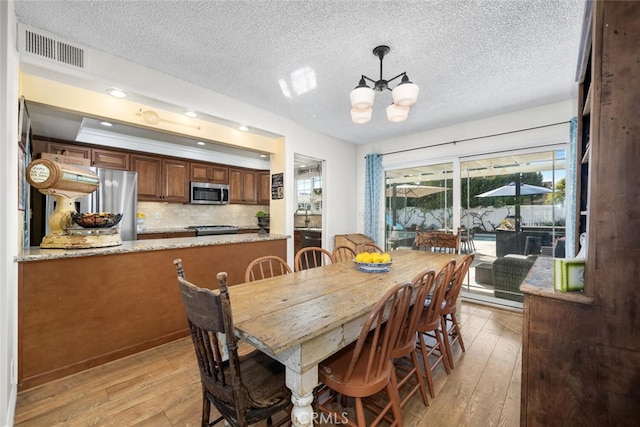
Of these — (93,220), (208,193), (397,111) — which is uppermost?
(397,111)

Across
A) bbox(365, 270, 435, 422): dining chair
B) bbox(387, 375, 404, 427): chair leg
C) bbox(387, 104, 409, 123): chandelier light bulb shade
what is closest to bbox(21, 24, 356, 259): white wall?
bbox(387, 104, 409, 123): chandelier light bulb shade

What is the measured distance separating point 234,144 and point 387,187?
105 inches

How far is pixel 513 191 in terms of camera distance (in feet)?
11.4

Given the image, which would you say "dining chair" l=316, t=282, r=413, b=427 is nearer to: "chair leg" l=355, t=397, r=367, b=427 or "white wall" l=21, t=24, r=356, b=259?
"chair leg" l=355, t=397, r=367, b=427

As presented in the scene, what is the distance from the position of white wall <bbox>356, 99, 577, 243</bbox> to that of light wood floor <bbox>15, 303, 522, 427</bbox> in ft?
8.09

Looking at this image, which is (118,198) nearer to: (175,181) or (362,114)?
(175,181)

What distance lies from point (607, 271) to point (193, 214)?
5.48m

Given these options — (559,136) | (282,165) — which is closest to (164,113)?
(282,165)

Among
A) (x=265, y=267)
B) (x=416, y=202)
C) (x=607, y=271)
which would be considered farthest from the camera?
(x=416, y=202)

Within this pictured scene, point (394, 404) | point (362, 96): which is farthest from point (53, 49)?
point (394, 404)

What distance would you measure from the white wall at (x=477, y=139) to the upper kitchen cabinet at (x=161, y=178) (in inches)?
126

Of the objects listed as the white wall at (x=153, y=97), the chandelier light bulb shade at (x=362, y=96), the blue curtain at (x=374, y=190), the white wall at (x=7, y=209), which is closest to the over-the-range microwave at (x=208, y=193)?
the white wall at (x=153, y=97)

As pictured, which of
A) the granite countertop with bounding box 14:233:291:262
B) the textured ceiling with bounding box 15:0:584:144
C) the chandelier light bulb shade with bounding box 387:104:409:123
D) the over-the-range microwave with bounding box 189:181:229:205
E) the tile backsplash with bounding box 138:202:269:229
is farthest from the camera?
the over-the-range microwave with bounding box 189:181:229:205

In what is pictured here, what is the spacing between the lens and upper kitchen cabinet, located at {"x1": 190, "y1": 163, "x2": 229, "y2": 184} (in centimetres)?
494
